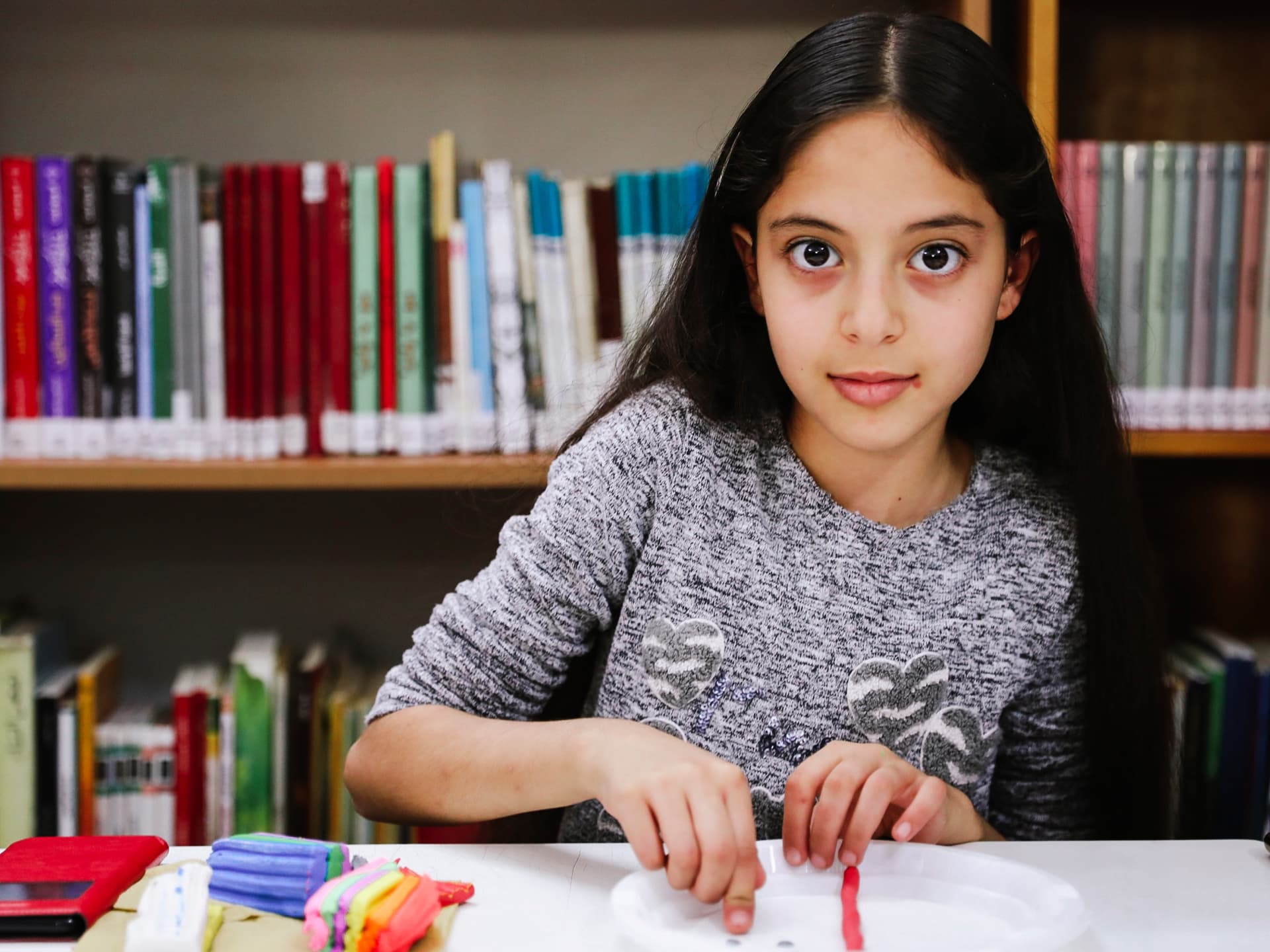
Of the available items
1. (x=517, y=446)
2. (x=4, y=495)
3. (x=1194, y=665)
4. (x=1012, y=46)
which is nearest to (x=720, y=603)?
(x=517, y=446)

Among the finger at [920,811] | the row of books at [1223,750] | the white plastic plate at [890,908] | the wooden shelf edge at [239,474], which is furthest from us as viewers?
the row of books at [1223,750]

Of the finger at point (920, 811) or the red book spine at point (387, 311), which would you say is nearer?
the finger at point (920, 811)

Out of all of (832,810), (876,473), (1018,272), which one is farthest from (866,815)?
(1018,272)

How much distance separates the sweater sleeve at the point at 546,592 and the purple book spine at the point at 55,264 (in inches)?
24.7

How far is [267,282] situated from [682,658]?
660mm

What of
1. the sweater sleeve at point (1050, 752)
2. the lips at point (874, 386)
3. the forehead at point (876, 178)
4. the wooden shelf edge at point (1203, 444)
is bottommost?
the sweater sleeve at point (1050, 752)

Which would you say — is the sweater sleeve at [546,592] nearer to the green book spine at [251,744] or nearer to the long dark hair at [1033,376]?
the long dark hair at [1033,376]

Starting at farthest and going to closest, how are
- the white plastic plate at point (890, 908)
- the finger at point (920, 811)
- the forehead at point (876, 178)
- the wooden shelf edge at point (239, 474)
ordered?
the wooden shelf edge at point (239, 474) → the forehead at point (876, 178) → the finger at point (920, 811) → the white plastic plate at point (890, 908)

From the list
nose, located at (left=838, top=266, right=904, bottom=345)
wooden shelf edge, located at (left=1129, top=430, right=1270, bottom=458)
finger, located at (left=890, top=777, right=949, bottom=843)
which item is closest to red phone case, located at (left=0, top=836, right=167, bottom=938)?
finger, located at (left=890, top=777, right=949, bottom=843)

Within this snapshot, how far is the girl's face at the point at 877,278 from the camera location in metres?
0.81

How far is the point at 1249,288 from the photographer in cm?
131

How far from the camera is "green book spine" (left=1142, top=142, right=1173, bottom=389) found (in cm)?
130

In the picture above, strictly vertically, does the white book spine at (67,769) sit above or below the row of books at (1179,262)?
below

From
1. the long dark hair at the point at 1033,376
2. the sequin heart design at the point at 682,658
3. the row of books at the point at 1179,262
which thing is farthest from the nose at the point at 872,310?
the row of books at the point at 1179,262
